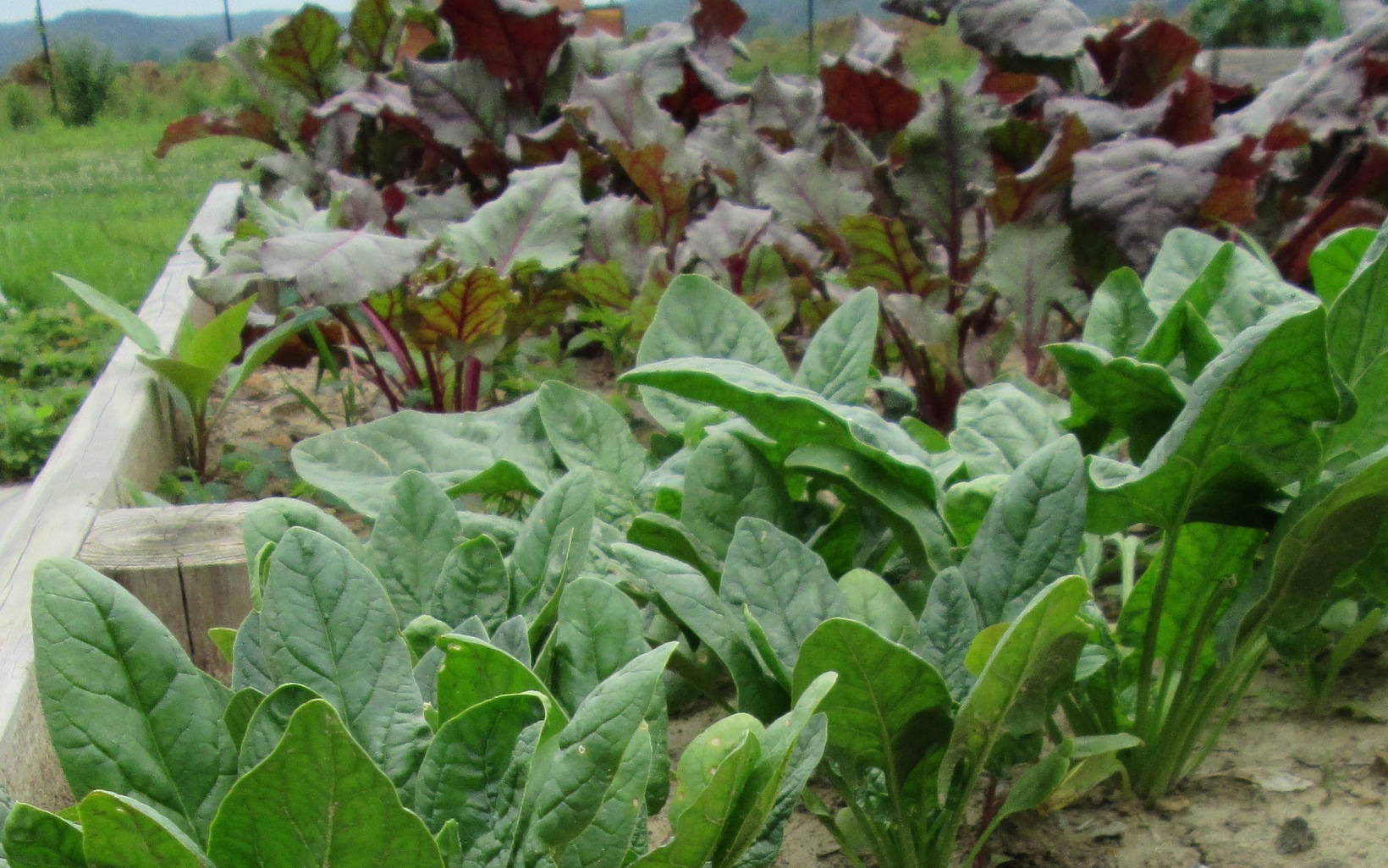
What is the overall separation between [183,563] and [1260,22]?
1651cm

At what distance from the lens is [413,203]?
8.48 feet

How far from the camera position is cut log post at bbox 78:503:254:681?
1.53m

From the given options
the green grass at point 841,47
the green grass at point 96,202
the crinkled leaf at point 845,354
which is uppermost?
the crinkled leaf at point 845,354

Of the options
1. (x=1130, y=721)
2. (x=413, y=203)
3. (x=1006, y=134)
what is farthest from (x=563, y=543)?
(x=413, y=203)

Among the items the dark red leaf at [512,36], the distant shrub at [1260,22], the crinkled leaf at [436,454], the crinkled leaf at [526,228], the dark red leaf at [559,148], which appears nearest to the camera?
the crinkled leaf at [436,454]

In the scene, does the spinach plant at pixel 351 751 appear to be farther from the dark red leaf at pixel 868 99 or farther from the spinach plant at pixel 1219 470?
the dark red leaf at pixel 868 99

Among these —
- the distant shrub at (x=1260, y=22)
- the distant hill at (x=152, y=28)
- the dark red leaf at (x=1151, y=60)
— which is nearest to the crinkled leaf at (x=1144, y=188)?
the dark red leaf at (x=1151, y=60)

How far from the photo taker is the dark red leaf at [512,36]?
2855mm

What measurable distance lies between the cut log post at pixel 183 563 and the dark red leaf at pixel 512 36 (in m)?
1.70

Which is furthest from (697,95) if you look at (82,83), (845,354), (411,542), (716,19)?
(82,83)

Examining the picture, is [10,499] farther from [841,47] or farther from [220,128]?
[841,47]

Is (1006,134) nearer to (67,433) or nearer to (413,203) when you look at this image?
(413,203)

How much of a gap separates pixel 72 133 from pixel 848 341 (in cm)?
938

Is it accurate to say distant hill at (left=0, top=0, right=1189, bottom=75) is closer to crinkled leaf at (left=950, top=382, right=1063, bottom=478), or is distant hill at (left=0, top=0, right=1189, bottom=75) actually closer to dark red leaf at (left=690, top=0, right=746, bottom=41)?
dark red leaf at (left=690, top=0, right=746, bottom=41)
